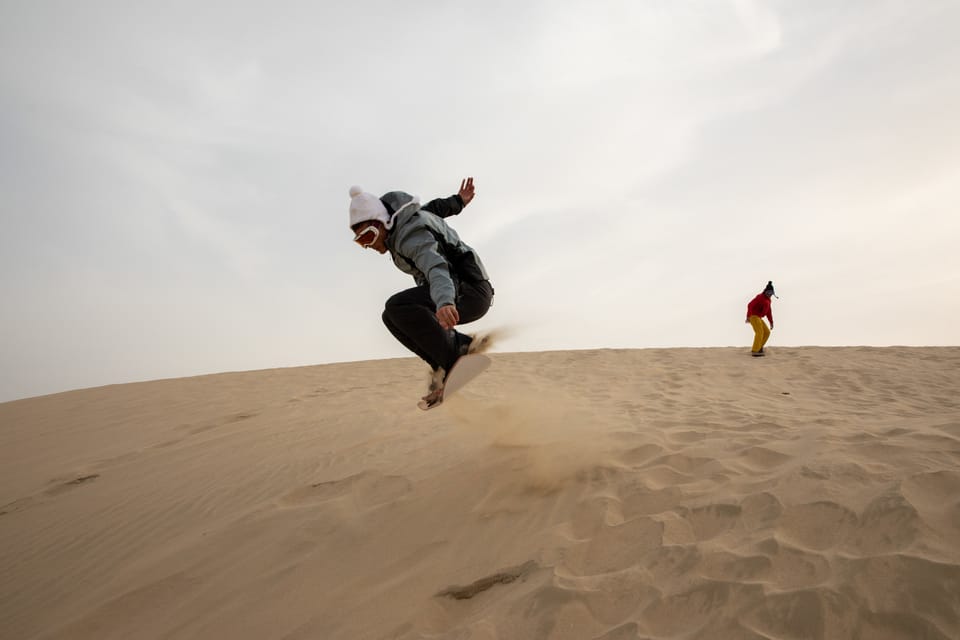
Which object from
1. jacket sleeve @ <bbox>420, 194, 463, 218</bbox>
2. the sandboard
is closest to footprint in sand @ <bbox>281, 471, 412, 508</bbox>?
the sandboard

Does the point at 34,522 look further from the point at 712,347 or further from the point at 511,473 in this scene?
the point at 712,347

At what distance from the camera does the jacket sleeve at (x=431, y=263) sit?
3.06m

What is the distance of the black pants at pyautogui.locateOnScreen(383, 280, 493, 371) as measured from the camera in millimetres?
3387

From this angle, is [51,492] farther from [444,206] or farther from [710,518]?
[710,518]

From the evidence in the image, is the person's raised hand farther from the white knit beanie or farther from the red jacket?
the red jacket

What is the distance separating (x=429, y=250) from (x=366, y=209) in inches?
Result: 19.6

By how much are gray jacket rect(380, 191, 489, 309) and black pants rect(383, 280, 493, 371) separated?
0.33ft

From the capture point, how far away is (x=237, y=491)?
13.8 ft

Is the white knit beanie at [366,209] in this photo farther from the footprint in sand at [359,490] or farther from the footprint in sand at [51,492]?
the footprint in sand at [51,492]

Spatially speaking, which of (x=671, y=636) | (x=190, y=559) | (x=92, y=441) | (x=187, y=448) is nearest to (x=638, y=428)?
(x=671, y=636)

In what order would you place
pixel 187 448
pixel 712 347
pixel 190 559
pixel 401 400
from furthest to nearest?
pixel 712 347 < pixel 401 400 < pixel 187 448 < pixel 190 559

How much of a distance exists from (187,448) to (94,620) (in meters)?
3.55

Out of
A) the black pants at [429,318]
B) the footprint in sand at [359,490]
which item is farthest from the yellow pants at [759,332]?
the footprint in sand at [359,490]

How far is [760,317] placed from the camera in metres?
11.1
